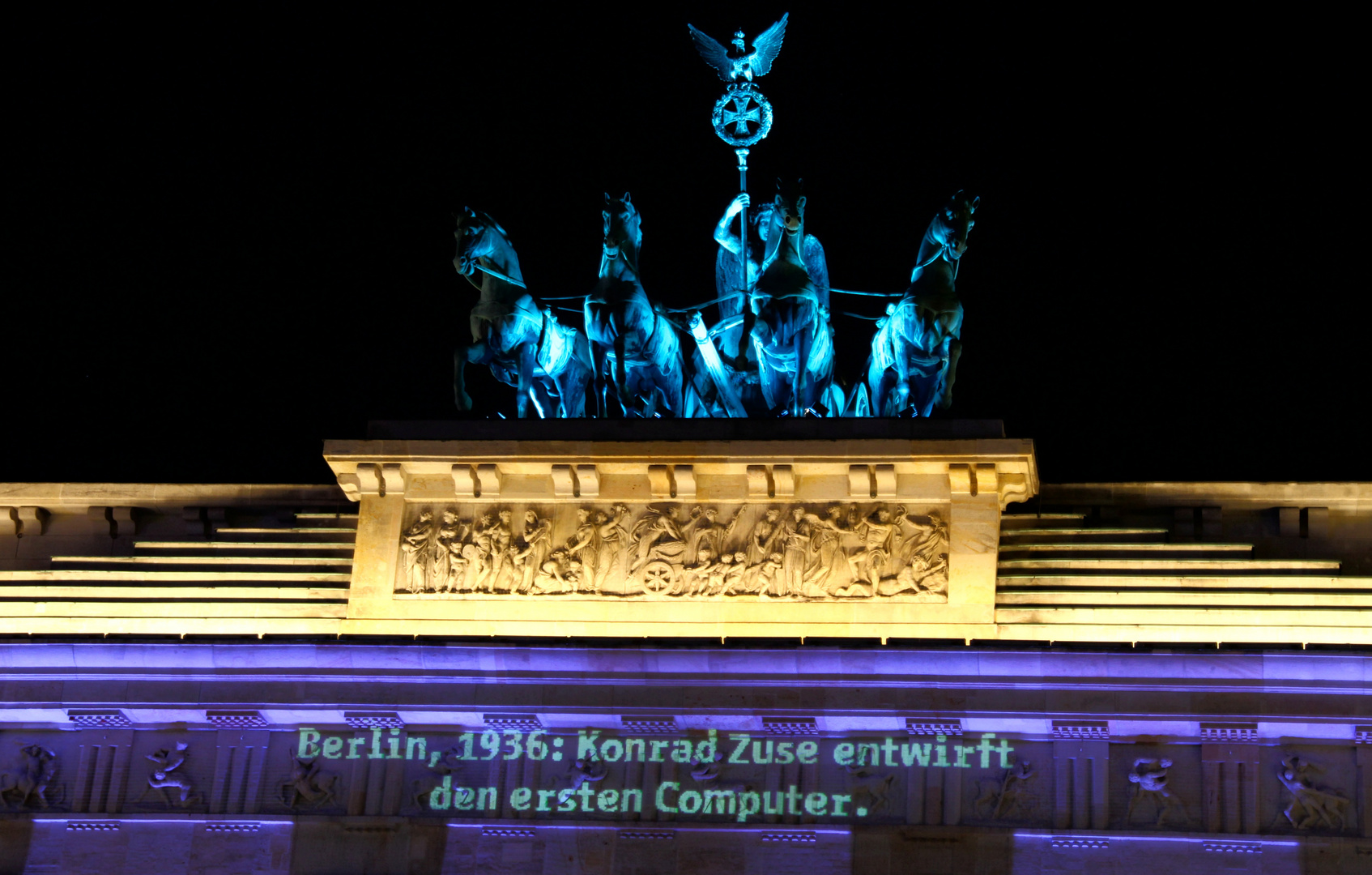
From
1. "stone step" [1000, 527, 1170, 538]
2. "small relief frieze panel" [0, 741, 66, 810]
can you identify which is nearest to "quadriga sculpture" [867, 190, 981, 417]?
"stone step" [1000, 527, 1170, 538]

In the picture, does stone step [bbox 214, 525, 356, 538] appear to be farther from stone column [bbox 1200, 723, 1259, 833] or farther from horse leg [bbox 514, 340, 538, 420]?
stone column [bbox 1200, 723, 1259, 833]

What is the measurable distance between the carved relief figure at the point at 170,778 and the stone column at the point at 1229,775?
27.3ft

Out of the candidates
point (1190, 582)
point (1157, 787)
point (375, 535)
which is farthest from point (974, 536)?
point (375, 535)

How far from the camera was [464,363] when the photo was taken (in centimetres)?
2216

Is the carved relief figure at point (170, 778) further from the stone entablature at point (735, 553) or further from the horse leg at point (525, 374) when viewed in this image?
the horse leg at point (525, 374)

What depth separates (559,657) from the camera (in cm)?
2059

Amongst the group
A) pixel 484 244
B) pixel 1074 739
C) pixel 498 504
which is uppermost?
pixel 484 244

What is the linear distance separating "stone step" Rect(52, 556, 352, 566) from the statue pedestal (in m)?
0.37

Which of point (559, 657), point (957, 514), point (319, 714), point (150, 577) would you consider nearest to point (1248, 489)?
point (957, 514)

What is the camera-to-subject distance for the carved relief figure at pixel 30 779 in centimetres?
2106

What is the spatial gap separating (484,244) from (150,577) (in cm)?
412

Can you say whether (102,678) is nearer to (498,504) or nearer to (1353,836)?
(498,504)

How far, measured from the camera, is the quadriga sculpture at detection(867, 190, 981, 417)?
21.4m

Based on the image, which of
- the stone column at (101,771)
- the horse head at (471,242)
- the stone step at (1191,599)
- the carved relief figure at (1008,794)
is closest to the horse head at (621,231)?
the horse head at (471,242)
